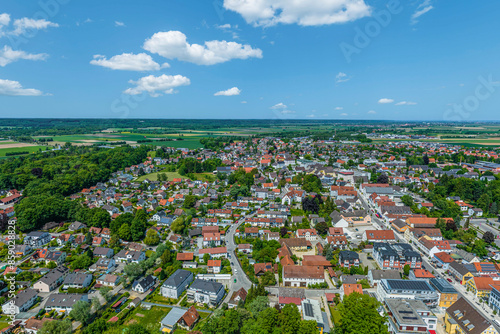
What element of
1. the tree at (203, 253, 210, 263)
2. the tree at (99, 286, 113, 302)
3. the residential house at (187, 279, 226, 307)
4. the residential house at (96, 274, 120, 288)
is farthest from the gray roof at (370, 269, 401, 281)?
the residential house at (96, 274, 120, 288)

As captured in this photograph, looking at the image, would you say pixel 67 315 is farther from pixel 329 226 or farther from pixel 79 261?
pixel 329 226

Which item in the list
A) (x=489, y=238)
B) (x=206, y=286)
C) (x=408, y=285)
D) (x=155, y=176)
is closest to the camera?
(x=408, y=285)

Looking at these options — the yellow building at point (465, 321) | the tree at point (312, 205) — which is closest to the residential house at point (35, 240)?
the tree at point (312, 205)

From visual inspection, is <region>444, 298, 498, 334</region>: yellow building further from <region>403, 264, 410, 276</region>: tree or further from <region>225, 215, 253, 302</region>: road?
<region>225, 215, 253, 302</region>: road

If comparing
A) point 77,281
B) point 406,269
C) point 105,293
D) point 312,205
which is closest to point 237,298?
point 105,293

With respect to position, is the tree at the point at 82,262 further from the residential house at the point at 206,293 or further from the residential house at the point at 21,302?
the residential house at the point at 206,293

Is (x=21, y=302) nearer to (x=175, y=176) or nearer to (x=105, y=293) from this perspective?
(x=105, y=293)

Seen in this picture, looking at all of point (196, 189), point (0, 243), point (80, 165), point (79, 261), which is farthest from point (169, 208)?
point (80, 165)

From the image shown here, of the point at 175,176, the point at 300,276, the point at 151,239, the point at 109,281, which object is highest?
the point at 175,176
